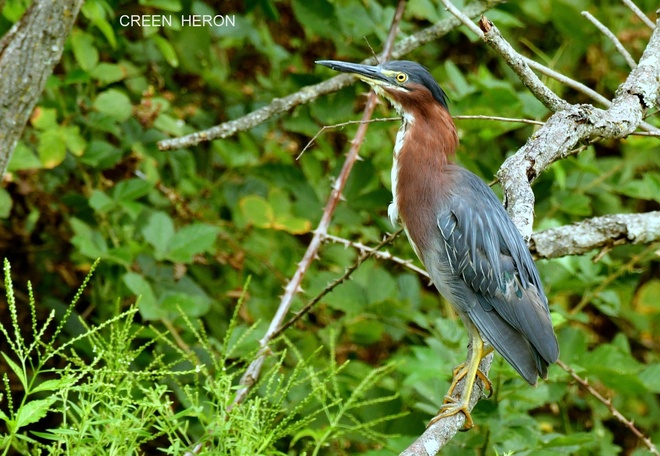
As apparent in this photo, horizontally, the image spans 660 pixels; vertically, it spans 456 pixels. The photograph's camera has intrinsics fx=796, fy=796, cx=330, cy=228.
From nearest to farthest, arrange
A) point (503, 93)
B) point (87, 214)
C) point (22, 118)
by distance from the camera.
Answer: point (22, 118), point (503, 93), point (87, 214)

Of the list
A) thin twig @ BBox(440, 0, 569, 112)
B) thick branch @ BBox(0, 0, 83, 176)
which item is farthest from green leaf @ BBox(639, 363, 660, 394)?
thick branch @ BBox(0, 0, 83, 176)

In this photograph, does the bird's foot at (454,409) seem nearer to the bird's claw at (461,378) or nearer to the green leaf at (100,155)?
the bird's claw at (461,378)

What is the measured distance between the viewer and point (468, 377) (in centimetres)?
266

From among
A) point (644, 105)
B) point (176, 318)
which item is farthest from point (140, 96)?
point (644, 105)

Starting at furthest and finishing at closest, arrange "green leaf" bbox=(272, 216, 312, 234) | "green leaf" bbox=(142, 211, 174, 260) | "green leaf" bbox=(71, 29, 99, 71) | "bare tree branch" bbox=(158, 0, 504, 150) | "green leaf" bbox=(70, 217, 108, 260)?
1. "green leaf" bbox=(272, 216, 312, 234)
2. "green leaf" bbox=(71, 29, 99, 71)
3. "green leaf" bbox=(142, 211, 174, 260)
4. "green leaf" bbox=(70, 217, 108, 260)
5. "bare tree branch" bbox=(158, 0, 504, 150)

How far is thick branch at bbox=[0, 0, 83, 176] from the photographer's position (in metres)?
2.52

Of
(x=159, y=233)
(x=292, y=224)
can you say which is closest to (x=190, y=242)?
(x=159, y=233)

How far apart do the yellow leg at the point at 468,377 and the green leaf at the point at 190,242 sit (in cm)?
118

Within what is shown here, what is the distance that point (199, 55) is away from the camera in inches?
174

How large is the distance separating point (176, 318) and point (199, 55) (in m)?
1.72

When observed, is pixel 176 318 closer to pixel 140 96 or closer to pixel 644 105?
pixel 140 96

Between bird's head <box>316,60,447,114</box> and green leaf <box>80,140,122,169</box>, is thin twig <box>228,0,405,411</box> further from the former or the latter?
green leaf <box>80,140,122,169</box>

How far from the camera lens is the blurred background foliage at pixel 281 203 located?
3361 mm

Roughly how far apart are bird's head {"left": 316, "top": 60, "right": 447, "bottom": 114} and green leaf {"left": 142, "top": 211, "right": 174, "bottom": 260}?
3.54 feet
